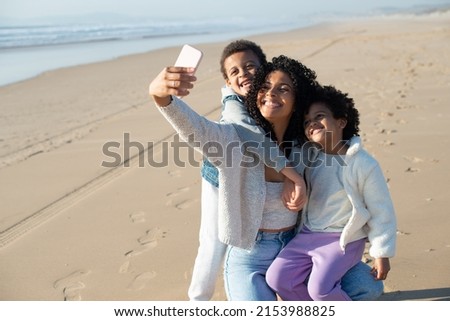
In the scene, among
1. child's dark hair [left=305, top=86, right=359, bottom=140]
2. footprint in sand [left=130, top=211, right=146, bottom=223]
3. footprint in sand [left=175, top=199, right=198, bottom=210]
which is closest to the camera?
child's dark hair [left=305, top=86, right=359, bottom=140]

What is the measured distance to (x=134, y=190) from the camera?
18.1ft

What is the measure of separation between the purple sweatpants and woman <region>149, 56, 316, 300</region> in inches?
3.9

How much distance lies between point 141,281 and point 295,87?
179 centimetres

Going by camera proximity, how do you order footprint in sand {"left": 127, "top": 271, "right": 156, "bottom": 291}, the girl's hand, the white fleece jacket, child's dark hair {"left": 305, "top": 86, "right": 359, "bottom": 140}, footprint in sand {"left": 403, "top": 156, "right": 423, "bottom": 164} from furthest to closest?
1. footprint in sand {"left": 403, "top": 156, "right": 423, "bottom": 164}
2. footprint in sand {"left": 127, "top": 271, "right": 156, "bottom": 291}
3. child's dark hair {"left": 305, "top": 86, "right": 359, "bottom": 140}
4. the white fleece jacket
5. the girl's hand

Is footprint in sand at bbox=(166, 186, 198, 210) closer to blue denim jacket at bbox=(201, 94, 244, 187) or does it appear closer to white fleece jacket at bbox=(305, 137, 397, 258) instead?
blue denim jacket at bbox=(201, 94, 244, 187)

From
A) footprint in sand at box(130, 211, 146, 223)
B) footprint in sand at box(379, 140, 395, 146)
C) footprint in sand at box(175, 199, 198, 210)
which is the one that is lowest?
footprint in sand at box(130, 211, 146, 223)

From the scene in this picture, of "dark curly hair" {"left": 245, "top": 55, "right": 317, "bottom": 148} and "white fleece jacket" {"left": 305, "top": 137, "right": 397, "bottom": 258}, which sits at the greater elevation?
"dark curly hair" {"left": 245, "top": 55, "right": 317, "bottom": 148}

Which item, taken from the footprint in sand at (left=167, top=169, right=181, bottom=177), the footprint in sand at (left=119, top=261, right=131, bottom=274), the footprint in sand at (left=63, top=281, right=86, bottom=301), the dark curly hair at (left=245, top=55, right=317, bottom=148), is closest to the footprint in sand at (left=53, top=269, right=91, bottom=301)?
the footprint in sand at (left=63, top=281, right=86, bottom=301)

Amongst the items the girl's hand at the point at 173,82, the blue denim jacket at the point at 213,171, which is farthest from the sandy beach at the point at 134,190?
the girl's hand at the point at 173,82

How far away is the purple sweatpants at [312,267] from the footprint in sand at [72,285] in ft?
4.78

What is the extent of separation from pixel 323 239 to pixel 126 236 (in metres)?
2.07

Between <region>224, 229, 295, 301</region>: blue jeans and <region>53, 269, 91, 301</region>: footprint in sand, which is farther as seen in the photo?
<region>53, 269, 91, 301</region>: footprint in sand

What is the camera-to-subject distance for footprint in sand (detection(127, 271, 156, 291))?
3.69 metres

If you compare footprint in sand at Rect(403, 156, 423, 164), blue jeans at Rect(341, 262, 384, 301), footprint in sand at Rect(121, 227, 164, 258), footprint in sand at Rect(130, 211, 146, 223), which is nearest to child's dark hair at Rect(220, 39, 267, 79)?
blue jeans at Rect(341, 262, 384, 301)
